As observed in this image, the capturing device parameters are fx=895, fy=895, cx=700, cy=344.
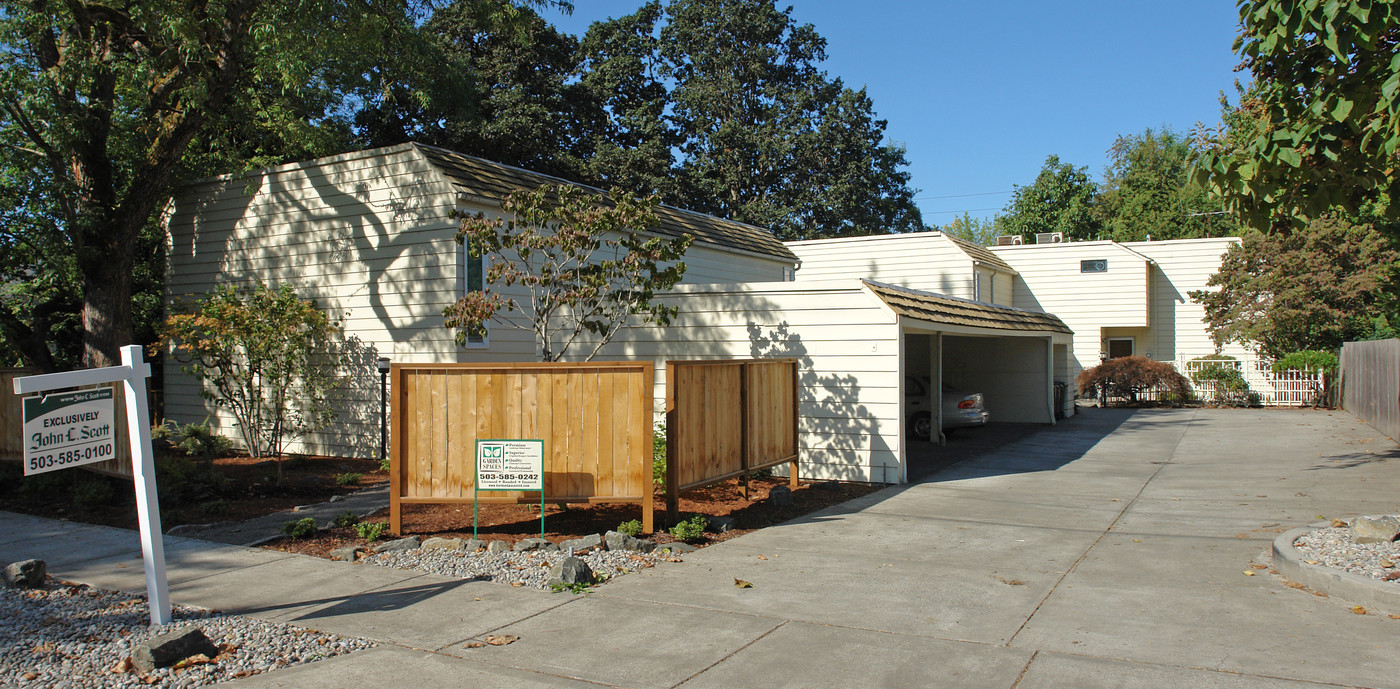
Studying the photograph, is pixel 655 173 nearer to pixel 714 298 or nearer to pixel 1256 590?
pixel 714 298

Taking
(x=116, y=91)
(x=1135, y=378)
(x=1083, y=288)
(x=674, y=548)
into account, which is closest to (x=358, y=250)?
(x=116, y=91)

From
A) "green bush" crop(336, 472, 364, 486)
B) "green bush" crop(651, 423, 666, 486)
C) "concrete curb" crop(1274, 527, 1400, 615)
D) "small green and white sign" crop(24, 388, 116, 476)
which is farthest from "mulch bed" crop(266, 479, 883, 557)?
"concrete curb" crop(1274, 527, 1400, 615)

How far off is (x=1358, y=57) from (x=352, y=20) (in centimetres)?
1303

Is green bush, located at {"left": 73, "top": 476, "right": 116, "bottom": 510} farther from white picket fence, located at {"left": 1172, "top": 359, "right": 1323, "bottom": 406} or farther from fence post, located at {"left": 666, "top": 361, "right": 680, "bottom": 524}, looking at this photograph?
white picket fence, located at {"left": 1172, "top": 359, "right": 1323, "bottom": 406}

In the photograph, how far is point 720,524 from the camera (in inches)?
356

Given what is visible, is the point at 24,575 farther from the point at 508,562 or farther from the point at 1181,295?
the point at 1181,295

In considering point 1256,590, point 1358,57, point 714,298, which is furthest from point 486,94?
point 1256,590

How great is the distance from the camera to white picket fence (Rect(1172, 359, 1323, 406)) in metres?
26.7

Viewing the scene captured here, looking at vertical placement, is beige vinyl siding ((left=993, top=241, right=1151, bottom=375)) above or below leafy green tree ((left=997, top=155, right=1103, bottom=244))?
below

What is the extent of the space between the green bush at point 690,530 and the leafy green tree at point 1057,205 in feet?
164

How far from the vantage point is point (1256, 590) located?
669cm

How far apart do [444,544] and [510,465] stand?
0.93 meters

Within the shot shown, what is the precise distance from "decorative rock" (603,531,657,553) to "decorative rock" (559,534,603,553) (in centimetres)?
8

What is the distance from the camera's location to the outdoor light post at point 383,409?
44.8 ft
